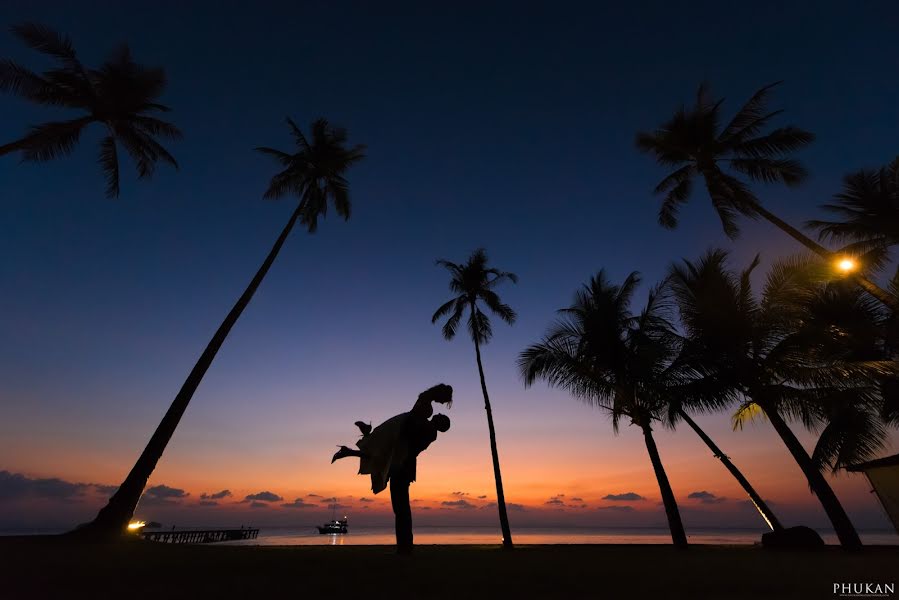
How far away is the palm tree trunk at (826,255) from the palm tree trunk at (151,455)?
18928 millimetres

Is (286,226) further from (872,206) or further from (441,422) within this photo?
(872,206)

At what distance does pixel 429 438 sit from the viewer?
5.75 meters

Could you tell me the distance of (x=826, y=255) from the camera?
43.2ft

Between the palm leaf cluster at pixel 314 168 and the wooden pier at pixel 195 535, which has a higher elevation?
the palm leaf cluster at pixel 314 168

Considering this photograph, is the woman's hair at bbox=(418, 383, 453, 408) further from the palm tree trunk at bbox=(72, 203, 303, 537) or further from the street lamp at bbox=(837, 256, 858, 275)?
the street lamp at bbox=(837, 256, 858, 275)

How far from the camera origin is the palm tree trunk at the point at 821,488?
35.0 feet

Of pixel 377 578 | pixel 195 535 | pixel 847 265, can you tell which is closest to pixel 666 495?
pixel 847 265

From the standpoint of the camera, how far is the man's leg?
215 inches

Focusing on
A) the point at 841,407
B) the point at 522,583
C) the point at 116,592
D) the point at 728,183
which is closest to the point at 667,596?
the point at 522,583

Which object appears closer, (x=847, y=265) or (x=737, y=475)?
(x=847, y=265)

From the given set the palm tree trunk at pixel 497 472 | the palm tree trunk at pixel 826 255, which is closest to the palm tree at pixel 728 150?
the palm tree trunk at pixel 826 255

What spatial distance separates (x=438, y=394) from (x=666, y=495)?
44.4 feet

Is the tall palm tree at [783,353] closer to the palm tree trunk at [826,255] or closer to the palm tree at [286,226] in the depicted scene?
the palm tree trunk at [826,255]

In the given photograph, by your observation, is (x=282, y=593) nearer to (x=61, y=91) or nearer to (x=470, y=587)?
(x=470, y=587)
